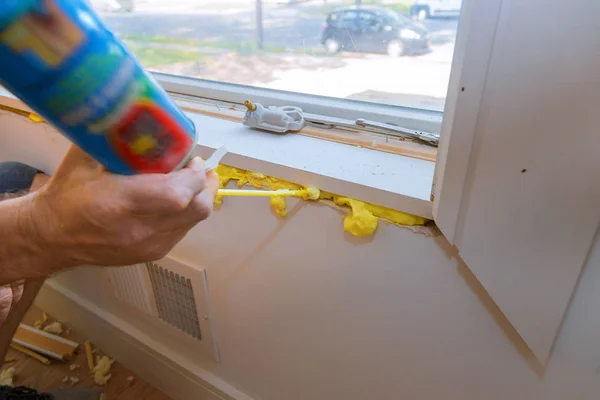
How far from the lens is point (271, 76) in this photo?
915mm

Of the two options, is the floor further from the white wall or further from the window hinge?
the window hinge

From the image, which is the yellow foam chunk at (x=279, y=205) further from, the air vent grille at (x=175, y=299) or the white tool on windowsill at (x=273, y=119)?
the air vent grille at (x=175, y=299)

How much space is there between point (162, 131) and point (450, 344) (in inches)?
20.6

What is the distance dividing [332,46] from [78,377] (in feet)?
3.78

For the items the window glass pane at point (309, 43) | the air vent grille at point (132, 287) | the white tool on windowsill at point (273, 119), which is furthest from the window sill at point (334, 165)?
the air vent grille at point (132, 287)

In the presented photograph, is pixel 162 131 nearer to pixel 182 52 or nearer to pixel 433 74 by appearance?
pixel 433 74

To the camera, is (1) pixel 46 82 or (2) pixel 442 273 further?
(2) pixel 442 273

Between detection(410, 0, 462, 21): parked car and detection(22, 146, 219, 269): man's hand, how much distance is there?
43 cm

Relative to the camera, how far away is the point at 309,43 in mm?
839

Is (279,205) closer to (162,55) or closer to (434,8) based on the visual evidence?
(434,8)

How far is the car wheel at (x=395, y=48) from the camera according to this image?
73 cm

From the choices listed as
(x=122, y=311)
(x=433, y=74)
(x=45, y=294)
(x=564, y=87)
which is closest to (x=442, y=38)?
(x=433, y=74)

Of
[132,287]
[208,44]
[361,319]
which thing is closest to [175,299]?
[132,287]

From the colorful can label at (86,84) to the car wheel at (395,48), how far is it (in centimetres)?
47
